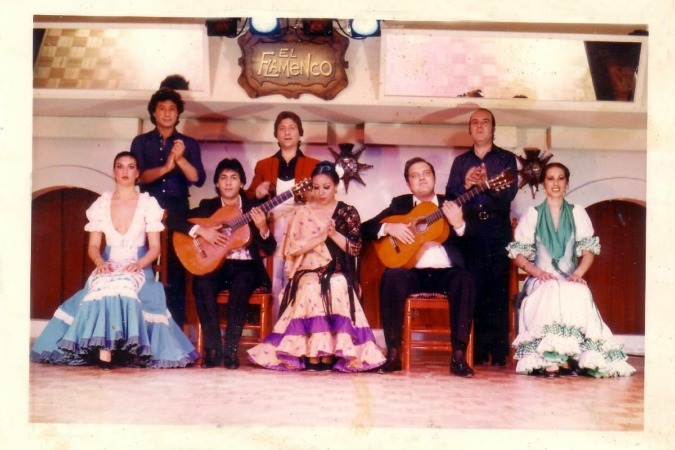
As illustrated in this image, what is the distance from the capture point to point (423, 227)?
237 inches

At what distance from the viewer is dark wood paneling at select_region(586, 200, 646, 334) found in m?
7.59

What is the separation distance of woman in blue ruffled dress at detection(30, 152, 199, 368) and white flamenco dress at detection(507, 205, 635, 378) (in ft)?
7.31

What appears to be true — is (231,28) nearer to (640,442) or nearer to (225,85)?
(225,85)

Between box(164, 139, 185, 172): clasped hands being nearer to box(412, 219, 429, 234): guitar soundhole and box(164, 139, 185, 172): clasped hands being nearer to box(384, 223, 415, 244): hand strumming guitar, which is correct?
box(384, 223, 415, 244): hand strumming guitar

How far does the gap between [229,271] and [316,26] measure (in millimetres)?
1900

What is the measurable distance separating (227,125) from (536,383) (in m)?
3.31

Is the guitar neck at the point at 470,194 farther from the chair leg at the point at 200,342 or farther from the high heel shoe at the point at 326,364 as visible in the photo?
the chair leg at the point at 200,342

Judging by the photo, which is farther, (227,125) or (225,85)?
(227,125)

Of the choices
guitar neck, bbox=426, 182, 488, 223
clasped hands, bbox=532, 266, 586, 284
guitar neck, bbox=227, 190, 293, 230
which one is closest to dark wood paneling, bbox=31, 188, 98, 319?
guitar neck, bbox=227, 190, 293, 230

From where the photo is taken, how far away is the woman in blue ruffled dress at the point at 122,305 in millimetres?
5734

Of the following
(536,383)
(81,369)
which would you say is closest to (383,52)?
(536,383)

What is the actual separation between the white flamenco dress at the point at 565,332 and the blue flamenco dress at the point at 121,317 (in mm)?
2229

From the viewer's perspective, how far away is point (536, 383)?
5.53 m

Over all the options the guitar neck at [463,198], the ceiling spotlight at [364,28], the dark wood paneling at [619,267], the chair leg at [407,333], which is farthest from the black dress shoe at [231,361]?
the dark wood paneling at [619,267]
